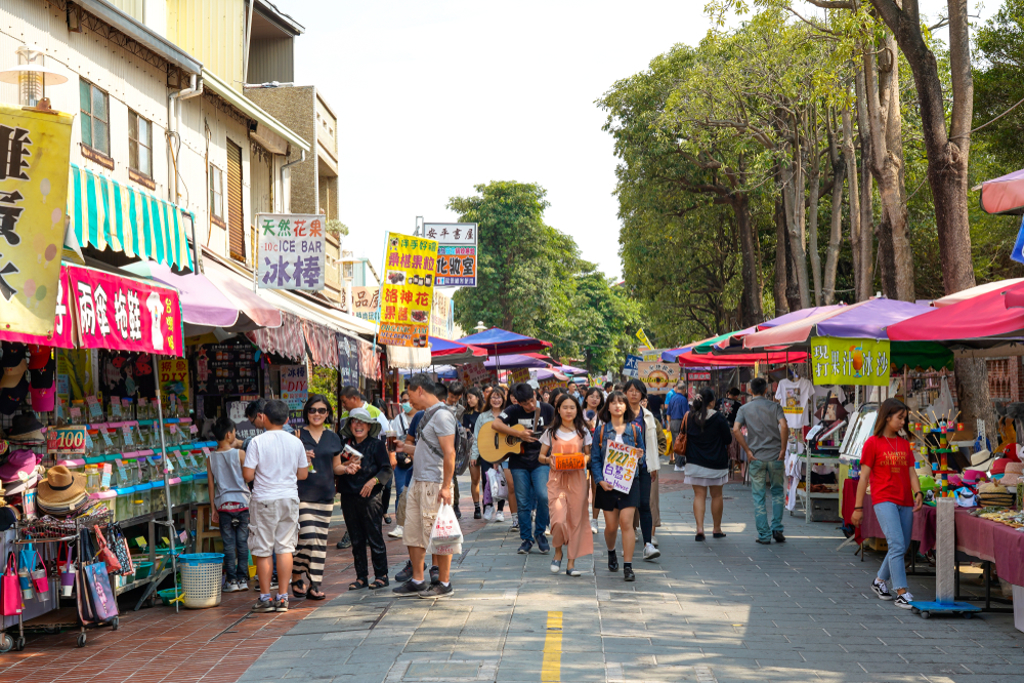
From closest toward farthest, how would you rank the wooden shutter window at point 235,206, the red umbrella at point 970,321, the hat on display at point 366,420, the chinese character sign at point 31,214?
the chinese character sign at point 31,214, the red umbrella at point 970,321, the hat on display at point 366,420, the wooden shutter window at point 235,206

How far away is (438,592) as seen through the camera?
856cm

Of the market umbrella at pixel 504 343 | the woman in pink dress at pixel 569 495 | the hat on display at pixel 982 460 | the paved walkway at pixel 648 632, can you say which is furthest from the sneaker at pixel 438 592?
the market umbrella at pixel 504 343

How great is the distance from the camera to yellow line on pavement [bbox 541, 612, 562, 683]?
19.8 feet

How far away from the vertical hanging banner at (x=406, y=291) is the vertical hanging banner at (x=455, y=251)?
5.81 metres

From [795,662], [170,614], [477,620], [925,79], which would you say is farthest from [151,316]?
[925,79]

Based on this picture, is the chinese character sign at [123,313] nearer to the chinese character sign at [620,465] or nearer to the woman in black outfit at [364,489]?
the woman in black outfit at [364,489]

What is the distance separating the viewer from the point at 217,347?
1235 centimetres

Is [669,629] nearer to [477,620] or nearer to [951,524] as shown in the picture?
[477,620]

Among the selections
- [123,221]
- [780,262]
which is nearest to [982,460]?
[123,221]

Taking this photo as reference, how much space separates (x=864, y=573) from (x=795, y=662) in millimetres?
3747

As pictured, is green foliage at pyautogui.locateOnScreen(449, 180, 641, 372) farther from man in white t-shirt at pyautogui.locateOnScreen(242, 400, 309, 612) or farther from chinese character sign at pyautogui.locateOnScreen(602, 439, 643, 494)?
man in white t-shirt at pyautogui.locateOnScreen(242, 400, 309, 612)

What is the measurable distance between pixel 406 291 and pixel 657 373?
13.9 m

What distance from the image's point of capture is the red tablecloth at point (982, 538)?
7098mm

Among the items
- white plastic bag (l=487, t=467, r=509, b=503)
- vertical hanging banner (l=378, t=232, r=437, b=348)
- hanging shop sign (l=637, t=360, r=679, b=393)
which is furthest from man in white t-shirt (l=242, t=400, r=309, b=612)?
hanging shop sign (l=637, t=360, r=679, b=393)
